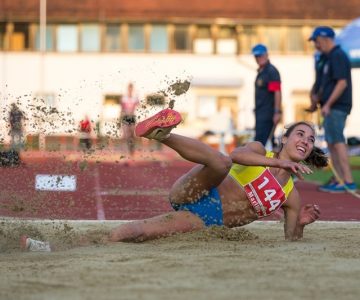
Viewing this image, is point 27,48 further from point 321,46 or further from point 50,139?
point 50,139

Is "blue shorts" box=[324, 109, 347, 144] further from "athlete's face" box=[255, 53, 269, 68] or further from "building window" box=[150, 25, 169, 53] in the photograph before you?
"building window" box=[150, 25, 169, 53]

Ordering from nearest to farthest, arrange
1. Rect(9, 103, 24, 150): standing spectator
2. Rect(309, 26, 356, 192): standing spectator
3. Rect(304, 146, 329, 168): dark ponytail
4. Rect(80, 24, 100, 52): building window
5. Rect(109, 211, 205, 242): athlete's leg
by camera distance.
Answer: Rect(109, 211, 205, 242): athlete's leg
Rect(304, 146, 329, 168): dark ponytail
Rect(9, 103, 24, 150): standing spectator
Rect(309, 26, 356, 192): standing spectator
Rect(80, 24, 100, 52): building window

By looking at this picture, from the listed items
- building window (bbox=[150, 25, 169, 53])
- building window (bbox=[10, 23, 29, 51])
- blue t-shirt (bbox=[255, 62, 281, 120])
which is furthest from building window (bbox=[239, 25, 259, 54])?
blue t-shirt (bbox=[255, 62, 281, 120])

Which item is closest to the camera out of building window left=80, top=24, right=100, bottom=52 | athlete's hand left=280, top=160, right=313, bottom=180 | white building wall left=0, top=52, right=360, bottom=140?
athlete's hand left=280, top=160, right=313, bottom=180

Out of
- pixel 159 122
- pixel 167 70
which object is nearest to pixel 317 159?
pixel 159 122

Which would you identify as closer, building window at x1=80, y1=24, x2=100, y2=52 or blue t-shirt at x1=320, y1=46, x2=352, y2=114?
blue t-shirt at x1=320, y1=46, x2=352, y2=114

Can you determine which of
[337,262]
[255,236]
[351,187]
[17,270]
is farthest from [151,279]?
[351,187]

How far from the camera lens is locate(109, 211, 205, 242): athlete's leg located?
223 inches

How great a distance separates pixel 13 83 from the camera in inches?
1624

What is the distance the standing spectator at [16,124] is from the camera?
6.29 m

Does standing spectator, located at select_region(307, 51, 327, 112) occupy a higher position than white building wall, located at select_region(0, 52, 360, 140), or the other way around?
white building wall, located at select_region(0, 52, 360, 140)

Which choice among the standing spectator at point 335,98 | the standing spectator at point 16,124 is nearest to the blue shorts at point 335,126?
the standing spectator at point 335,98

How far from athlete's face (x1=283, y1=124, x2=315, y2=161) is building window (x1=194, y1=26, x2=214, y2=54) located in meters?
37.3

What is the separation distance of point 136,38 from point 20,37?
5434 millimetres
